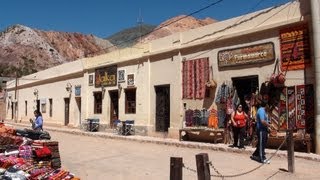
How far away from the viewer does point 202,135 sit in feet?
57.0

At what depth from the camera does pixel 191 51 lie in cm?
1842

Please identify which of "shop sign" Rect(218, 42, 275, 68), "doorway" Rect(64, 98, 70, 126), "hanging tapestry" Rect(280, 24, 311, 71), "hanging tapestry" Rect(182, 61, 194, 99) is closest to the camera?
"hanging tapestry" Rect(280, 24, 311, 71)

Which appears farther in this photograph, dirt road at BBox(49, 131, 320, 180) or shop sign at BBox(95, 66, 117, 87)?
shop sign at BBox(95, 66, 117, 87)

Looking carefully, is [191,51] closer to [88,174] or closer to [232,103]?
[232,103]

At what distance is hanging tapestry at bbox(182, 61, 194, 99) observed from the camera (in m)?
18.2

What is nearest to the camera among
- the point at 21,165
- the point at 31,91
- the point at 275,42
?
the point at 21,165

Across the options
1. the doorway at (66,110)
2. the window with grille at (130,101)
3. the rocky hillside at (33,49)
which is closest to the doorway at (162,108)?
the window with grille at (130,101)

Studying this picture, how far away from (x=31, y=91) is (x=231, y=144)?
1032 inches

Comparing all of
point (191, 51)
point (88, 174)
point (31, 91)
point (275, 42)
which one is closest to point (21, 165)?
point (88, 174)

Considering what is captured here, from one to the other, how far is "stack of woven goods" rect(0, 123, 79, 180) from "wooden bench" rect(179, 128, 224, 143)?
7.11 meters

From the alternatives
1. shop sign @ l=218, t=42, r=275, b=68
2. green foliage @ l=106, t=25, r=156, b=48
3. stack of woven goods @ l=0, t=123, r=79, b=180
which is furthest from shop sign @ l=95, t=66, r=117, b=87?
stack of woven goods @ l=0, t=123, r=79, b=180

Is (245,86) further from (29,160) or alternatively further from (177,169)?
(177,169)

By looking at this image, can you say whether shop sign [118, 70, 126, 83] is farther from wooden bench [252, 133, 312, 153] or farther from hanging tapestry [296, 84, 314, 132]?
hanging tapestry [296, 84, 314, 132]

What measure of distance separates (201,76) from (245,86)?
2.18 metres
